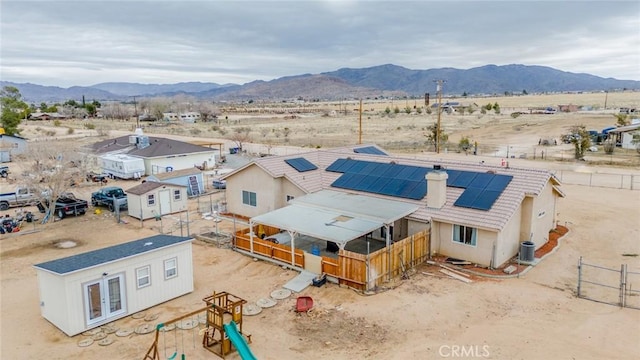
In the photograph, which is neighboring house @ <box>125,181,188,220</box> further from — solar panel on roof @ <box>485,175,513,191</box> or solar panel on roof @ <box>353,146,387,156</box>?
solar panel on roof @ <box>485,175,513,191</box>

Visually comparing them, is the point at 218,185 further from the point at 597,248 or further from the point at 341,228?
the point at 597,248

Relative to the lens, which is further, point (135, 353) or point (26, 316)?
point (26, 316)

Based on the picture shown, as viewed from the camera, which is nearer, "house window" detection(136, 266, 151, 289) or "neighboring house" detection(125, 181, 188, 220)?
"house window" detection(136, 266, 151, 289)

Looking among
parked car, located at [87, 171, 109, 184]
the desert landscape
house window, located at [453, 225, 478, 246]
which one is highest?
house window, located at [453, 225, 478, 246]

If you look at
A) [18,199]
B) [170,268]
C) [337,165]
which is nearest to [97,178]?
[18,199]

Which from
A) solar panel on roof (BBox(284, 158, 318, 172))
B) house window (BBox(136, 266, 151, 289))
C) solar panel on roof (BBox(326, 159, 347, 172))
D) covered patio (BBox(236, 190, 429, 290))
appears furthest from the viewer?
solar panel on roof (BBox(326, 159, 347, 172))

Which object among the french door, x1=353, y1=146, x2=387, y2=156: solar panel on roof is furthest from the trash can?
the french door

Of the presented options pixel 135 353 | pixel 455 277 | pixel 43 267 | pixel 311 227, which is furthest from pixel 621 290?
pixel 43 267

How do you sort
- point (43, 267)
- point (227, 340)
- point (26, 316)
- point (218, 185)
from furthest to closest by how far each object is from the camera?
point (218, 185)
point (26, 316)
point (43, 267)
point (227, 340)
